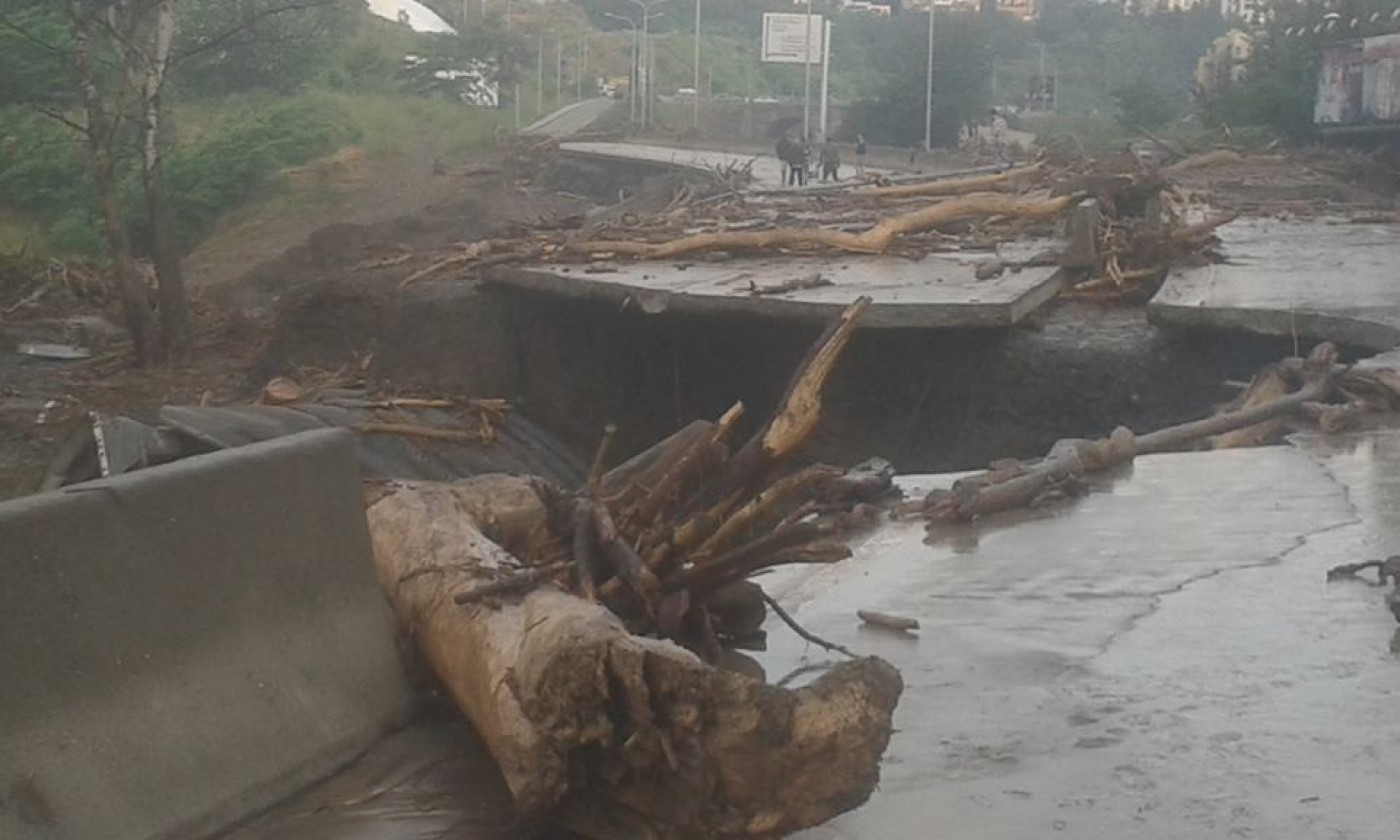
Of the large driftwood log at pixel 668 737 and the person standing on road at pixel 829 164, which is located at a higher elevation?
the large driftwood log at pixel 668 737

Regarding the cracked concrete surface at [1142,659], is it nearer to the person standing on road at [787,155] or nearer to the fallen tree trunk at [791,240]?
the fallen tree trunk at [791,240]

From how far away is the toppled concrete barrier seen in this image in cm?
366

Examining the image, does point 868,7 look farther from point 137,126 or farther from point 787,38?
point 137,126

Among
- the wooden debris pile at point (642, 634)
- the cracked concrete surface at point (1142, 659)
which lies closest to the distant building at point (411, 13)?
the cracked concrete surface at point (1142, 659)

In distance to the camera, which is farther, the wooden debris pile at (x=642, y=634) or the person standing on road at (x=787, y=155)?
the person standing on road at (x=787, y=155)

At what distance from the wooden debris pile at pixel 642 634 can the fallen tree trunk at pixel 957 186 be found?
613 inches

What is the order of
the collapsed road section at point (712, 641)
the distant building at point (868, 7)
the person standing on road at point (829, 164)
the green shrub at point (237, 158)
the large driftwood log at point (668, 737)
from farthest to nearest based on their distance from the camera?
1. the distant building at point (868, 7)
2. the green shrub at point (237, 158)
3. the person standing on road at point (829, 164)
4. the collapsed road section at point (712, 641)
5. the large driftwood log at point (668, 737)

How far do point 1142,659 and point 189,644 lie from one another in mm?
2531

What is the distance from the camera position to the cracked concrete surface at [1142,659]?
3.91 metres

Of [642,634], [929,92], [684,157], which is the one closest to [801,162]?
[684,157]

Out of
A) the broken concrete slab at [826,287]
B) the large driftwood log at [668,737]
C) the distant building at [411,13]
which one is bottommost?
the broken concrete slab at [826,287]

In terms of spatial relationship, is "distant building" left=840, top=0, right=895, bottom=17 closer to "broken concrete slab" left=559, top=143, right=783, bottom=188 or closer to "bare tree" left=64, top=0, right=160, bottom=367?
"broken concrete slab" left=559, top=143, right=783, bottom=188

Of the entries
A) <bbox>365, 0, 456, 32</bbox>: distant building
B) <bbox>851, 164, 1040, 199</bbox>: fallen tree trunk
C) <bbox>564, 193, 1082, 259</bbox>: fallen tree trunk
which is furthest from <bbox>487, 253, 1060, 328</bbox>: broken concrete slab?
<bbox>365, 0, 456, 32</bbox>: distant building

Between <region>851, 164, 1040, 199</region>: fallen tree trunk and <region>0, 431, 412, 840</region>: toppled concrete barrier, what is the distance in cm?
1665
